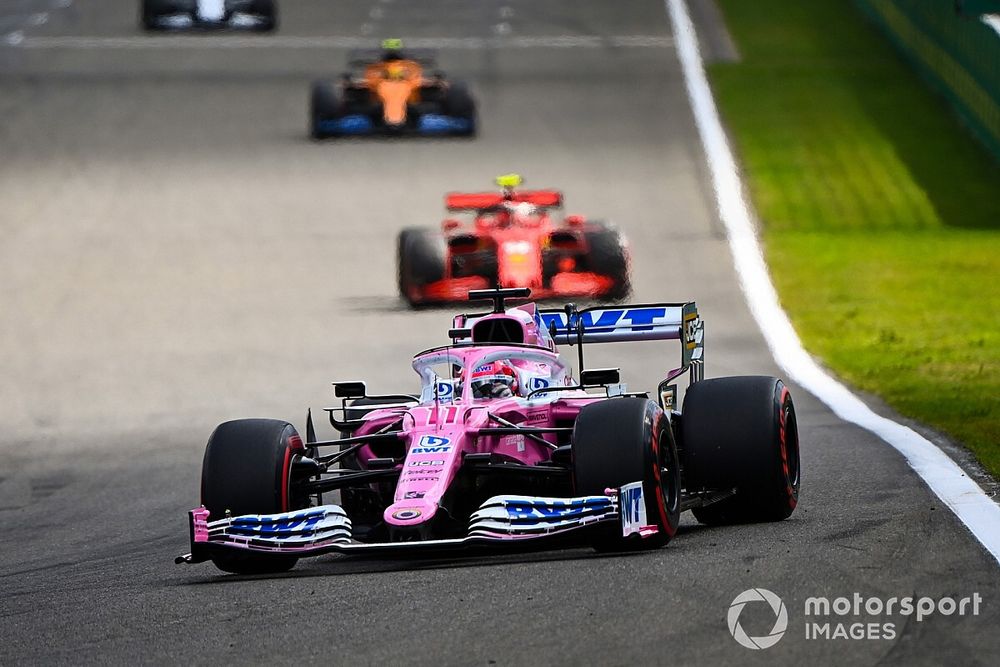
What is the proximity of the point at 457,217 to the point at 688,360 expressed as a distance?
19.3m

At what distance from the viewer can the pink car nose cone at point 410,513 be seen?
9.59m

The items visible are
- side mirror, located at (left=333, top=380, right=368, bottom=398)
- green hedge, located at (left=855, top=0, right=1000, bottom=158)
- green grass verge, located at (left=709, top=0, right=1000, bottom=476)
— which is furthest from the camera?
green hedge, located at (left=855, top=0, right=1000, bottom=158)

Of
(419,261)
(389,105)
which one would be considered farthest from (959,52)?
(419,261)

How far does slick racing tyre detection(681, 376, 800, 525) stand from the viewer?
10.7 m

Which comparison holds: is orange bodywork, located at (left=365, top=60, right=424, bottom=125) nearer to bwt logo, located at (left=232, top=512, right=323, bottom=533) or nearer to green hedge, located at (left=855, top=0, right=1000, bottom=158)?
green hedge, located at (left=855, top=0, right=1000, bottom=158)

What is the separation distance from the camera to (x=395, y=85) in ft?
110

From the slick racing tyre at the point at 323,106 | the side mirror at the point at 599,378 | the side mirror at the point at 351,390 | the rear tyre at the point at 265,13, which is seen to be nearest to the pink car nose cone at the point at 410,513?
the side mirror at the point at 599,378

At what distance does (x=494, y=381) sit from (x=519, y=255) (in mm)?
11357

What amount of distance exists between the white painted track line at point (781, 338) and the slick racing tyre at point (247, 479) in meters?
3.65

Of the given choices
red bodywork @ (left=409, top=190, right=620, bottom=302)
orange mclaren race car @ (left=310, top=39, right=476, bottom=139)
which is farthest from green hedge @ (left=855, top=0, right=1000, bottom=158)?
red bodywork @ (left=409, top=190, right=620, bottom=302)

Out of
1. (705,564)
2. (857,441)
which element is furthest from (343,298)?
(705,564)

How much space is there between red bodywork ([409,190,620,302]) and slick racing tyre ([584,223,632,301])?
0.17 ft

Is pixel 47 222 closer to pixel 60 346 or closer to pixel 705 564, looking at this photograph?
pixel 60 346

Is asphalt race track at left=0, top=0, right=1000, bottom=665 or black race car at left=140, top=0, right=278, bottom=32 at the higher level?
black race car at left=140, top=0, right=278, bottom=32
